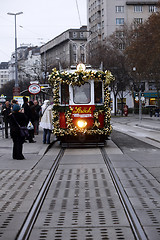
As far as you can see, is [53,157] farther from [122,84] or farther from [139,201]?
[122,84]

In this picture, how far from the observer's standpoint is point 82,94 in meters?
18.6

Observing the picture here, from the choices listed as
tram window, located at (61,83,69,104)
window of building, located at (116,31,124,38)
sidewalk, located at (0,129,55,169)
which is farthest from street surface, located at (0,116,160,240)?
window of building, located at (116,31,124,38)

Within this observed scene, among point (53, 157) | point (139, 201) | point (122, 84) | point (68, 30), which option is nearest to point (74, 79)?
point (53, 157)

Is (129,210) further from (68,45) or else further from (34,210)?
(68,45)

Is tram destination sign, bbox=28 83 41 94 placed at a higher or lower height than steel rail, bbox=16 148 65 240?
higher

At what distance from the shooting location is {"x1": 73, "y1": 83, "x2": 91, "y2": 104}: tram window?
1853 centimetres

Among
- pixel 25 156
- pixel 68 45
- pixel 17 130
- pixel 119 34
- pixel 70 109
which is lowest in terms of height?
pixel 25 156

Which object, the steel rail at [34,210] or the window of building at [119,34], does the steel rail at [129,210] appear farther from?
the window of building at [119,34]

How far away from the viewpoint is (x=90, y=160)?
47.1ft

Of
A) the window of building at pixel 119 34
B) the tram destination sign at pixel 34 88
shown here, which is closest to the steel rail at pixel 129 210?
the tram destination sign at pixel 34 88

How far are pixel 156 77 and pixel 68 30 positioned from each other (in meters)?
66.6

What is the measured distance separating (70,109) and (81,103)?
0.50m

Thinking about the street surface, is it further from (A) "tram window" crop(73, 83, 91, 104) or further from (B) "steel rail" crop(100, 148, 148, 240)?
(A) "tram window" crop(73, 83, 91, 104)

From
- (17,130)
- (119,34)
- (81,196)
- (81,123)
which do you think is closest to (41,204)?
(81,196)
